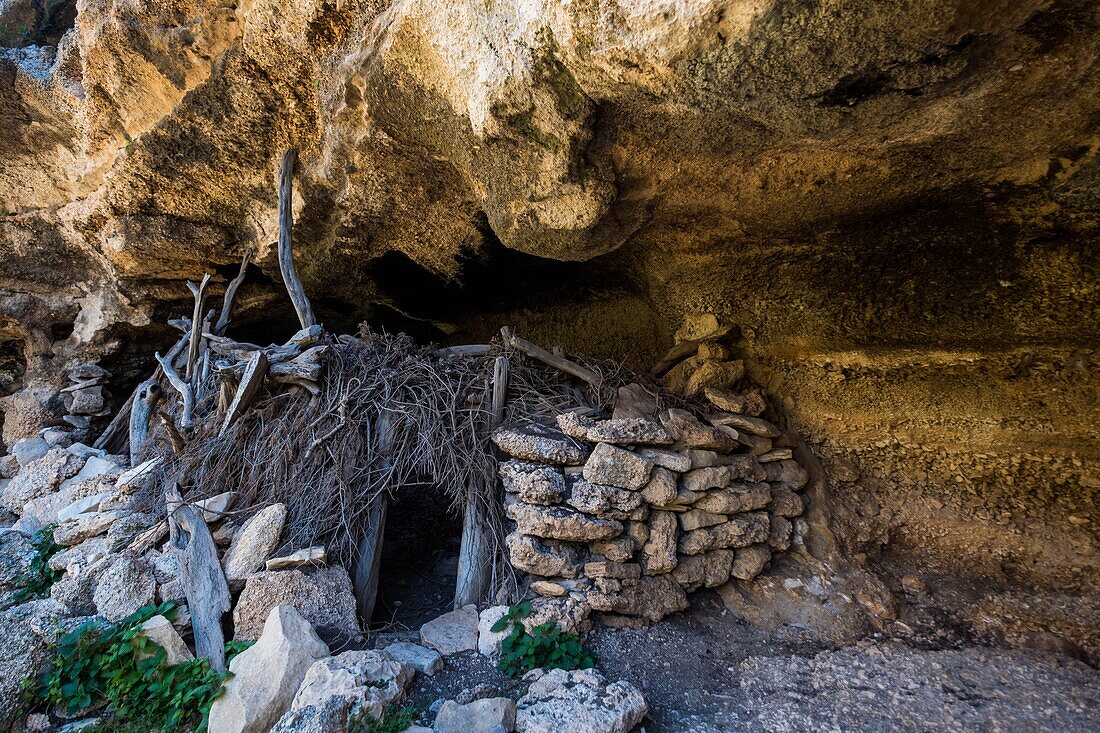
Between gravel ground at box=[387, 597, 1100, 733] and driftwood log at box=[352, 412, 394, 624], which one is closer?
gravel ground at box=[387, 597, 1100, 733]

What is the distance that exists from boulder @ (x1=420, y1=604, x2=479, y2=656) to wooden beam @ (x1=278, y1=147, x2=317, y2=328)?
2.00 metres

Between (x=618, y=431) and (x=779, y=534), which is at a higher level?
(x=618, y=431)

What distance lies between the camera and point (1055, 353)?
2416 mm

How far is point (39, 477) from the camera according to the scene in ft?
11.5

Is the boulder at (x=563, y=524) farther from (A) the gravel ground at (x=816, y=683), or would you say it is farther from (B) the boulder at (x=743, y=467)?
A: (B) the boulder at (x=743, y=467)

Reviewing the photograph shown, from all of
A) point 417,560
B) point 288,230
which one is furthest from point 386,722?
point 288,230

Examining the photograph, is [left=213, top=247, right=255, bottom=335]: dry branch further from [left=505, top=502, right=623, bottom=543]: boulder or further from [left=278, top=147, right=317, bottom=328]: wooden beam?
[left=505, top=502, right=623, bottom=543]: boulder

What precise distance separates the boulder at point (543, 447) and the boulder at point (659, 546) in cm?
52

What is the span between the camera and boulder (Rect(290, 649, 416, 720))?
5.74 feet

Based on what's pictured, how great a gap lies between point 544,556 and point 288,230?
276cm

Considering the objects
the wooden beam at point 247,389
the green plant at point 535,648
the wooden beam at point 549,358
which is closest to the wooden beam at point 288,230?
the wooden beam at point 247,389

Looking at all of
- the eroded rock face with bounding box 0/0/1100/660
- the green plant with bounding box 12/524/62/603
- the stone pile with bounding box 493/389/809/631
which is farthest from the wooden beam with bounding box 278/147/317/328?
the green plant with bounding box 12/524/62/603

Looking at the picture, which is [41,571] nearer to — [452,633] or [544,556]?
[452,633]

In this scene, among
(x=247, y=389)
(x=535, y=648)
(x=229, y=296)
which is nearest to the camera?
(x=535, y=648)
